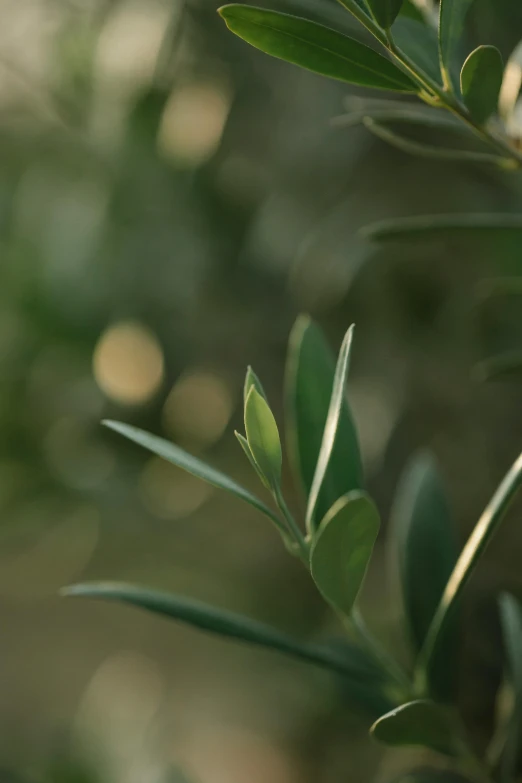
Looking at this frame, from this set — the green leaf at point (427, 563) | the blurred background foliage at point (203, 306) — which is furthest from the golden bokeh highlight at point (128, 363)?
the green leaf at point (427, 563)

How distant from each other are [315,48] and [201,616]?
157 millimetres

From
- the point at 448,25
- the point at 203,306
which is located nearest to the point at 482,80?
the point at 448,25

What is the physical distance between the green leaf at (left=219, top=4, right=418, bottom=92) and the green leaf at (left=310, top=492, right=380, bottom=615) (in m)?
0.11

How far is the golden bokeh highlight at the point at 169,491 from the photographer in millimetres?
650

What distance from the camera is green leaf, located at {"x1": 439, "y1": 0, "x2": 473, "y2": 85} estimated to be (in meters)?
0.19

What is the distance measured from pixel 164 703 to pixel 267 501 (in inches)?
9.6

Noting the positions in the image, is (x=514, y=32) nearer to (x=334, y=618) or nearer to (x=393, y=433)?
(x=393, y=433)

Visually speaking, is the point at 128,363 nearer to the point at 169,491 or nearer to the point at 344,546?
the point at 169,491

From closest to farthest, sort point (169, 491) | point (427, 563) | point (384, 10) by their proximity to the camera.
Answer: point (384, 10)
point (427, 563)
point (169, 491)

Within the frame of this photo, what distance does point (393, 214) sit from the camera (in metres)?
0.62

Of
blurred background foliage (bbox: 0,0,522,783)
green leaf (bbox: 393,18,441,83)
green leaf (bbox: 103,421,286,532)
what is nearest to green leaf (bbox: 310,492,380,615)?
green leaf (bbox: 103,421,286,532)

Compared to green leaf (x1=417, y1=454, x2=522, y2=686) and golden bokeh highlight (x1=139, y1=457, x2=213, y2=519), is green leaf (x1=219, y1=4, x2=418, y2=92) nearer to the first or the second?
green leaf (x1=417, y1=454, x2=522, y2=686)

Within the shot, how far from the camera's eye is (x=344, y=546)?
0.64 ft

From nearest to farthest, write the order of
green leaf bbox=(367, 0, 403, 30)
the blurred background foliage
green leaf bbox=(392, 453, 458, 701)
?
green leaf bbox=(367, 0, 403, 30)
green leaf bbox=(392, 453, 458, 701)
the blurred background foliage
